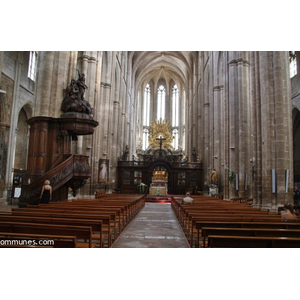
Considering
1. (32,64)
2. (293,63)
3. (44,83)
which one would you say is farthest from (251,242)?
(32,64)

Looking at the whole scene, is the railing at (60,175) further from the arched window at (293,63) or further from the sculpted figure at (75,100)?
the arched window at (293,63)

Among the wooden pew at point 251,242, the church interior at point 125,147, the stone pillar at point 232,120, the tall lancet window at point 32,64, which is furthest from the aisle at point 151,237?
the tall lancet window at point 32,64

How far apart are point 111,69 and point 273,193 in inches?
688

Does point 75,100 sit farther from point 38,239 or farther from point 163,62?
point 163,62

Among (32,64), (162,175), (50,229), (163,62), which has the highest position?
(163,62)

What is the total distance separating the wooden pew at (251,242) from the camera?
4.47 meters

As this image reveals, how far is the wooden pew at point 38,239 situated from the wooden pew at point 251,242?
202 cm

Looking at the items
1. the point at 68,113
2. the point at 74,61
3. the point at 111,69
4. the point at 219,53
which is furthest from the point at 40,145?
the point at 219,53

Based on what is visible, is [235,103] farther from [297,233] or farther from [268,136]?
[297,233]

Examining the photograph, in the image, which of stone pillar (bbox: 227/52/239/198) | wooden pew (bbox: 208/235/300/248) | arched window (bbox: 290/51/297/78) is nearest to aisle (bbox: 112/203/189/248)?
wooden pew (bbox: 208/235/300/248)

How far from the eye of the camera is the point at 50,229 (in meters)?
4.81

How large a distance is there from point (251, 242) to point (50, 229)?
3099mm

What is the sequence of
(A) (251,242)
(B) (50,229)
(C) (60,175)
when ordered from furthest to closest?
1. (C) (60,175)
2. (B) (50,229)
3. (A) (251,242)
